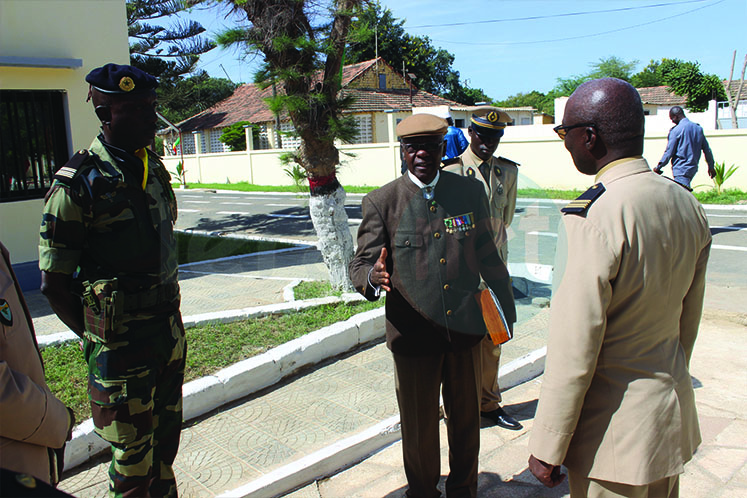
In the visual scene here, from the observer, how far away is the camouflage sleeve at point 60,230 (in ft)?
7.59

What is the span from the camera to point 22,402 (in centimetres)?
165

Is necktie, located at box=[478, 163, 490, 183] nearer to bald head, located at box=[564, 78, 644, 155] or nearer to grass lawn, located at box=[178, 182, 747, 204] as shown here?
grass lawn, located at box=[178, 182, 747, 204]

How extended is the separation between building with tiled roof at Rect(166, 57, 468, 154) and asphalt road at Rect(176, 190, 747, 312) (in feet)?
26.9

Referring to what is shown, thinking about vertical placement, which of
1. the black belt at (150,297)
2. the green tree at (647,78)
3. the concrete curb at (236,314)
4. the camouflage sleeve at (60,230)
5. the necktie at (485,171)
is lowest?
the concrete curb at (236,314)

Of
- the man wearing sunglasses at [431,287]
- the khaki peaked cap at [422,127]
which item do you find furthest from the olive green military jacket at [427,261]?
the khaki peaked cap at [422,127]

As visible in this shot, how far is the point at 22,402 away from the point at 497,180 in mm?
2945

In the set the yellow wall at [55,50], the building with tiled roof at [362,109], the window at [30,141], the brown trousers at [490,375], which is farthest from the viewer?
the building with tiled roof at [362,109]

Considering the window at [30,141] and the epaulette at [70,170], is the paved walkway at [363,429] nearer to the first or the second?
the epaulette at [70,170]

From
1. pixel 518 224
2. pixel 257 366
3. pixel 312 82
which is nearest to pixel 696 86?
pixel 312 82

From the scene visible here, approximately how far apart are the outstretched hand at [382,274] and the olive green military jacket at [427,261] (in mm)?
105

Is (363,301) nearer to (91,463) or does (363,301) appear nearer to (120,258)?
(91,463)

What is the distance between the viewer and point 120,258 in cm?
242

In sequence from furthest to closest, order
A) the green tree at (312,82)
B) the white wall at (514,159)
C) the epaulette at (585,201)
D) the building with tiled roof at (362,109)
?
the building with tiled roof at (362,109)
the white wall at (514,159)
the green tree at (312,82)
the epaulette at (585,201)

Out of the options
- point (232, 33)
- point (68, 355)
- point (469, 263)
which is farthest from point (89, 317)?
point (232, 33)
